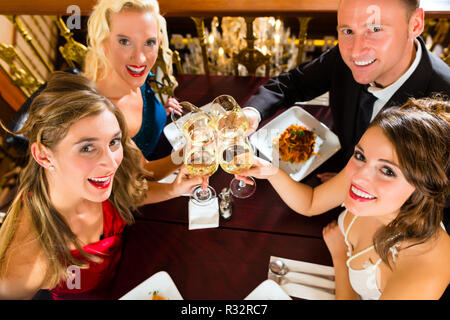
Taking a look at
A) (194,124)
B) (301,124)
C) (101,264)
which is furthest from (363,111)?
(101,264)

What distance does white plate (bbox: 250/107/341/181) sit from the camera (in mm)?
1759

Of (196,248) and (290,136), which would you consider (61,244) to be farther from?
(290,136)

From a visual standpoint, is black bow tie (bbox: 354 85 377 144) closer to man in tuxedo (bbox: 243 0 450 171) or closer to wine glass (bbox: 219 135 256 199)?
man in tuxedo (bbox: 243 0 450 171)

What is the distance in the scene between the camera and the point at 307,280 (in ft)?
4.61

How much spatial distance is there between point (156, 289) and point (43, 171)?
678mm

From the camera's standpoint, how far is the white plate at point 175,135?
192cm

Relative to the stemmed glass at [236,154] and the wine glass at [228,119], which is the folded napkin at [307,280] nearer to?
the stemmed glass at [236,154]

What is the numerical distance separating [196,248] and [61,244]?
22.2 inches

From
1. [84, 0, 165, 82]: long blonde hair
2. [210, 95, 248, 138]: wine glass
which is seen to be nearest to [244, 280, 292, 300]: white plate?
[210, 95, 248, 138]: wine glass

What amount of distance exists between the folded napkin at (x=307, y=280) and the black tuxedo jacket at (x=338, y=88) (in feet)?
1.99

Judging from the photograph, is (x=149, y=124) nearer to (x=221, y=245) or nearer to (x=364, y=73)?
(x=221, y=245)

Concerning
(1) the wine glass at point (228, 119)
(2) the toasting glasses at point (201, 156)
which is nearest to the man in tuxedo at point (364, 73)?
(1) the wine glass at point (228, 119)
